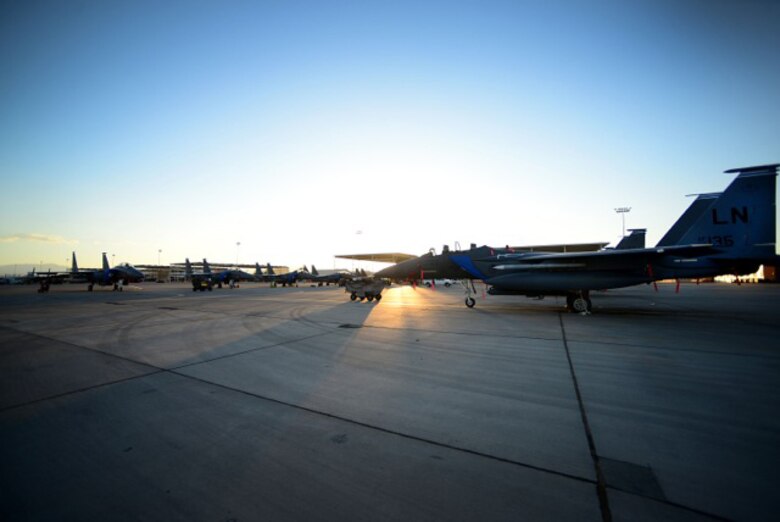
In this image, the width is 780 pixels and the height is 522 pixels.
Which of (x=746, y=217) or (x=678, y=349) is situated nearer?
(x=678, y=349)

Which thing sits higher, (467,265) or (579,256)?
(579,256)

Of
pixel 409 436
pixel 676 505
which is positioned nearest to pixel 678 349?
pixel 676 505

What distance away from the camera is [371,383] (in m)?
4.08

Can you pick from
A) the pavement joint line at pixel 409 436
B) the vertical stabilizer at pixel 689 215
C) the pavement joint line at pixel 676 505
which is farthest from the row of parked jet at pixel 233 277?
the pavement joint line at pixel 676 505

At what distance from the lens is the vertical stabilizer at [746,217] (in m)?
8.98

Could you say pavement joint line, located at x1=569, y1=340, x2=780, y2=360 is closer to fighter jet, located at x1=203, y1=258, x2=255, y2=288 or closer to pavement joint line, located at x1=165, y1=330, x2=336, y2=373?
pavement joint line, located at x1=165, y1=330, x2=336, y2=373

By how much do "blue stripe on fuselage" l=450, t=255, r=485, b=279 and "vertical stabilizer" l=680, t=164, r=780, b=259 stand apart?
7168 mm

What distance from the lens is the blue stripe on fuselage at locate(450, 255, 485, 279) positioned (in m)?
13.1

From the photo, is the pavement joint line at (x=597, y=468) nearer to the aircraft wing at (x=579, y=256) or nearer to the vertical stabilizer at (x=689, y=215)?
the aircraft wing at (x=579, y=256)

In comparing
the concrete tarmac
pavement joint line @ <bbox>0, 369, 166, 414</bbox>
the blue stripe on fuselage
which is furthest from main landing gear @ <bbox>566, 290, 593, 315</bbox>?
pavement joint line @ <bbox>0, 369, 166, 414</bbox>

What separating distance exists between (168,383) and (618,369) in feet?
21.0

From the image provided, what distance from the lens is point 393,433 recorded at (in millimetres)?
2766

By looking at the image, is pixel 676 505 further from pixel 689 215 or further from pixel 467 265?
pixel 689 215

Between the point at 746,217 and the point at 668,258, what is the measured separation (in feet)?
7.03
